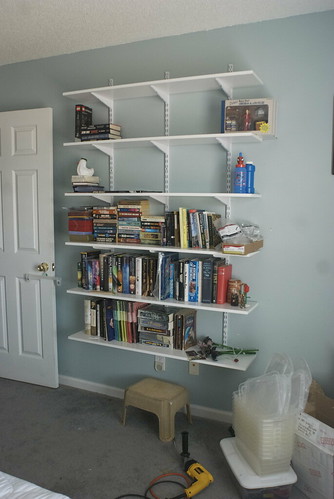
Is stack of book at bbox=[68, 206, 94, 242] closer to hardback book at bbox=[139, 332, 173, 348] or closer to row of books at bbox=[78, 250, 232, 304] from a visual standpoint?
row of books at bbox=[78, 250, 232, 304]

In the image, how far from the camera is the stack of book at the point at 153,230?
2.63m

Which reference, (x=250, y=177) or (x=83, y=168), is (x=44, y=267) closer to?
(x=83, y=168)

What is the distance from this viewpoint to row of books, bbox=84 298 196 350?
8.79 feet

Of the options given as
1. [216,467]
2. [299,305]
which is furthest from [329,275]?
[216,467]

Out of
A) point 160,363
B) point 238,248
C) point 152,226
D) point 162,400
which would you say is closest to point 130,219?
point 152,226

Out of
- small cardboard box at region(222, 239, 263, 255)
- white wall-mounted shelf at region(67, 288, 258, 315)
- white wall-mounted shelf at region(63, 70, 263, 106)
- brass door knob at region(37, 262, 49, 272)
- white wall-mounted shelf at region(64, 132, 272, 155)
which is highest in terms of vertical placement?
white wall-mounted shelf at region(63, 70, 263, 106)

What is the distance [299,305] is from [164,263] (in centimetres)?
84

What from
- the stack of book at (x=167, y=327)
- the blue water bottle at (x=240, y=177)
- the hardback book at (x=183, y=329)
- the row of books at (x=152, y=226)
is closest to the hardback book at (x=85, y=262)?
the row of books at (x=152, y=226)

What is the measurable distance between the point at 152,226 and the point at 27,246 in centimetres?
113

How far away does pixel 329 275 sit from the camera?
2422 millimetres

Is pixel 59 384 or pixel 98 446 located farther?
pixel 59 384

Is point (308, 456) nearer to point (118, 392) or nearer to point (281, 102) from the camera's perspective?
point (118, 392)

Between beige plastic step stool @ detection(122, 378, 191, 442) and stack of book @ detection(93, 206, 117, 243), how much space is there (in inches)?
38.1

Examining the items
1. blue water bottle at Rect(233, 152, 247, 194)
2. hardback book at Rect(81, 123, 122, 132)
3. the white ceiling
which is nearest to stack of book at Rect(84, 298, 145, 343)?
blue water bottle at Rect(233, 152, 247, 194)
